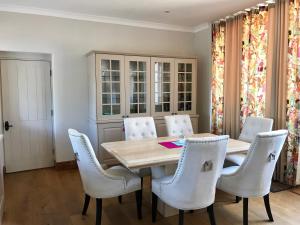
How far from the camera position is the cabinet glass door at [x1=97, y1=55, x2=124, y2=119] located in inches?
159

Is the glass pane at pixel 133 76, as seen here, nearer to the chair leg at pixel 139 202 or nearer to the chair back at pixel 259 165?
the chair leg at pixel 139 202

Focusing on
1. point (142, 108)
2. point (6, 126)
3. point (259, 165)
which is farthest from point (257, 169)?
point (6, 126)

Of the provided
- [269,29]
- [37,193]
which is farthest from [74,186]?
[269,29]

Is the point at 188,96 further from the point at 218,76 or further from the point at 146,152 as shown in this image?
the point at 146,152

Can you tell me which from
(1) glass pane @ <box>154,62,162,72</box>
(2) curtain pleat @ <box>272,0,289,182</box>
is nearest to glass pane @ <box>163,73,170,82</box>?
(1) glass pane @ <box>154,62,162,72</box>

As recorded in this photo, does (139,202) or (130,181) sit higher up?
(130,181)

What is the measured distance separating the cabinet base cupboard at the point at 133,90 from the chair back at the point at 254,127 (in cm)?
144

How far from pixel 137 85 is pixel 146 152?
1.99 meters

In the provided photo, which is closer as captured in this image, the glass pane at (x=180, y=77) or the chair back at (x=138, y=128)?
the chair back at (x=138, y=128)

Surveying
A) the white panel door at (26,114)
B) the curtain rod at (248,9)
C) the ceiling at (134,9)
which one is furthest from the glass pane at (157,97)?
the white panel door at (26,114)

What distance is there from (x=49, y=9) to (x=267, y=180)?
3832mm

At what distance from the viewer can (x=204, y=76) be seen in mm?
4992

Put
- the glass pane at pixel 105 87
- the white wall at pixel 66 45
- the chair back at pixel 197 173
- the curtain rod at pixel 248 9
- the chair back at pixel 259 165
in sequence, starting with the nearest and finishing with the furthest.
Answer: the chair back at pixel 197 173, the chair back at pixel 259 165, the curtain rod at pixel 248 9, the white wall at pixel 66 45, the glass pane at pixel 105 87

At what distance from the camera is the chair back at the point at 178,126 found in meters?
3.65
